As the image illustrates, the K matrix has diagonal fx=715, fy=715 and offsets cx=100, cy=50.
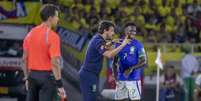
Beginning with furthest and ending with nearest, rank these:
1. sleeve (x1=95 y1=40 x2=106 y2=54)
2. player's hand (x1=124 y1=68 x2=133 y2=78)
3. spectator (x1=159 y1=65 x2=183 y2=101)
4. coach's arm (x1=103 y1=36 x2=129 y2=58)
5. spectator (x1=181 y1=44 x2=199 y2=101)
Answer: spectator (x1=181 y1=44 x2=199 y2=101)
spectator (x1=159 y1=65 x2=183 y2=101)
player's hand (x1=124 y1=68 x2=133 y2=78)
sleeve (x1=95 y1=40 x2=106 y2=54)
coach's arm (x1=103 y1=36 x2=129 y2=58)

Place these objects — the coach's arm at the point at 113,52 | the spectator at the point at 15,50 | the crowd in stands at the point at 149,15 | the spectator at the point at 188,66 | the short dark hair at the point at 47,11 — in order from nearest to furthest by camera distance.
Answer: the short dark hair at the point at 47,11 < the coach's arm at the point at 113,52 < the spectator at the point at 15,50 < the spectator at the point at 188,66 < the crowd in stands at the point at 149,15

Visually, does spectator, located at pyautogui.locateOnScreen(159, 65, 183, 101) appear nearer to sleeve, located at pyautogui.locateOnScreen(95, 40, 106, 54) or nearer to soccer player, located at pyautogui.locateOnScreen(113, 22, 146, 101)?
soccer player, located at pyautogui.locateOnScreen(113, 22, 146, 101)

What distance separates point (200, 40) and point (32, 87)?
1326 cm

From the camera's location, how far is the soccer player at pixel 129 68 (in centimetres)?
1191

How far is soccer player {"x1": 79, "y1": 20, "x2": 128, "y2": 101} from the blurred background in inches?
126

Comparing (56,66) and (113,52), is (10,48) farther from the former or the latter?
(56,66)

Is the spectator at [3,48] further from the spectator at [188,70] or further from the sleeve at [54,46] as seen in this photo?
the sleeve at [54,46]

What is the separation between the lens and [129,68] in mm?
11938

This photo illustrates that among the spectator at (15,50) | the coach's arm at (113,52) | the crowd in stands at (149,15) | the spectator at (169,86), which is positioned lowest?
the spectator at (169,86)

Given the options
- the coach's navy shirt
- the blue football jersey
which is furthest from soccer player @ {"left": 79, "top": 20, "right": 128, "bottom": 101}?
the blue football jersey

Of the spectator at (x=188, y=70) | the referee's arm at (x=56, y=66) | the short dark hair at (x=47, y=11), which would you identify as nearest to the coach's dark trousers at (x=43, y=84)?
the referee's arm at (x=56, y=66)

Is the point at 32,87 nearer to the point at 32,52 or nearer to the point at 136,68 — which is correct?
the point at 32,52

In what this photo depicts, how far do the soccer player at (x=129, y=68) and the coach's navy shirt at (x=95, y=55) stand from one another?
0.36m

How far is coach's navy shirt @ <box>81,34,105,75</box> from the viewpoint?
38.4 feet
